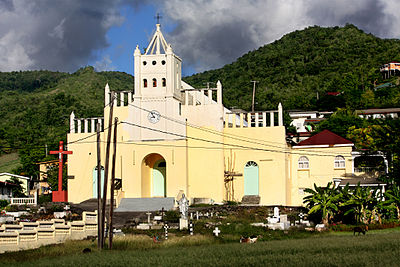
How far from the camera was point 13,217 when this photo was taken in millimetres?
35344

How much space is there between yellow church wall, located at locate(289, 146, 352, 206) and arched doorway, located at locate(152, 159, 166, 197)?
31.0 ft

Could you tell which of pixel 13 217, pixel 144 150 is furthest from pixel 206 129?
pixel 13 217

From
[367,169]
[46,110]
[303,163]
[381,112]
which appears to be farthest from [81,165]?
[46,110]

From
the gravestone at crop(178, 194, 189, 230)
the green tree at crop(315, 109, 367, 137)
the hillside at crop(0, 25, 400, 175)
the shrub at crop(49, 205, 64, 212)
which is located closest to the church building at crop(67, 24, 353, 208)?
the shrub at crop(49, 205, 64, 212)

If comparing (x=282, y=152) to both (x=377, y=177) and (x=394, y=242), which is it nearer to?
(x=377, y=177)

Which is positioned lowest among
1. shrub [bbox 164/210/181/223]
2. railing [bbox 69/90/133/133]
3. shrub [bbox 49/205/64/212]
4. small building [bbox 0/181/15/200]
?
shrub [bbox 164/210/181/223]

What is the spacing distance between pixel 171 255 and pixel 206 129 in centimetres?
2179

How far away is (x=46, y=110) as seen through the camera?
95.4m

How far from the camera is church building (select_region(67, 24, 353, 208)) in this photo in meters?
43.2

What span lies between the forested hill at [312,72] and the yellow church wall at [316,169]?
118ft

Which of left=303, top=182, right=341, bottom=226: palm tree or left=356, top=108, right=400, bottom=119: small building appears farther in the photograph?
left=356, top=108, right=400, bottom=119: small building

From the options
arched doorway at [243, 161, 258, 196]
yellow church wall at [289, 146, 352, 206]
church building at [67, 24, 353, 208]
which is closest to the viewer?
church building at [67, 24, 353, 208]

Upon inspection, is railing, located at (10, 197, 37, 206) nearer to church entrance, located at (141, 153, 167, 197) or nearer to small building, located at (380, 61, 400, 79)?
church entrance, located at (141, 153, 167, 197)

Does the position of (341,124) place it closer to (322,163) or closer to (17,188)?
(322,163)
